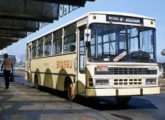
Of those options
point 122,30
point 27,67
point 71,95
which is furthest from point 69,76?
point 27,67

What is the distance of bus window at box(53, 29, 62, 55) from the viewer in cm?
1473

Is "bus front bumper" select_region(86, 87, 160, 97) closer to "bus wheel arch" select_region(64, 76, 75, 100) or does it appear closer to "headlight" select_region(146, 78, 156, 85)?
"headlight" select_region(146, 78, 156, 85)

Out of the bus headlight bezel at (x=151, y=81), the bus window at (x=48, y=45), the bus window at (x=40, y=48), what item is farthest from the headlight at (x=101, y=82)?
the bus window at (x=40, y=48)

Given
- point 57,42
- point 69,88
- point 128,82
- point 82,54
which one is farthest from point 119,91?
point 57,42

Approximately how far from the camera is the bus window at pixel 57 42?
14.7 meters

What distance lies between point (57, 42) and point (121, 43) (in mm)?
4249

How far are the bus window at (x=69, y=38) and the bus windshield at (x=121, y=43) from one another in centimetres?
163

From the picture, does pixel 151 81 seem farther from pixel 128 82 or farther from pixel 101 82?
pixel 101 82

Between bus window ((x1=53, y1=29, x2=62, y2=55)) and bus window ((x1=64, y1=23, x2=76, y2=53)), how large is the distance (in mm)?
709

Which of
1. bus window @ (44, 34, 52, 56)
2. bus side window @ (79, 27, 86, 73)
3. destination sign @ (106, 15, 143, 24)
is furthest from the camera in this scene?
bus window @ (44, 34, 52, 56)

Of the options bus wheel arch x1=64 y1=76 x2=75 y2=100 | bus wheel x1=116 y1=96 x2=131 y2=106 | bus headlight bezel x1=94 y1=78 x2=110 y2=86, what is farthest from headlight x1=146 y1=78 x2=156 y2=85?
bus wheel arch x1=64 y1=76 x2=75 y2=100

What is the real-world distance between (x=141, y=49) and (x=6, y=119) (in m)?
5.36

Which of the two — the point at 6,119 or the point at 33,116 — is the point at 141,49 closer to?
the point at 33,116

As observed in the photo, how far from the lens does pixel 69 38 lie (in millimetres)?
13484
